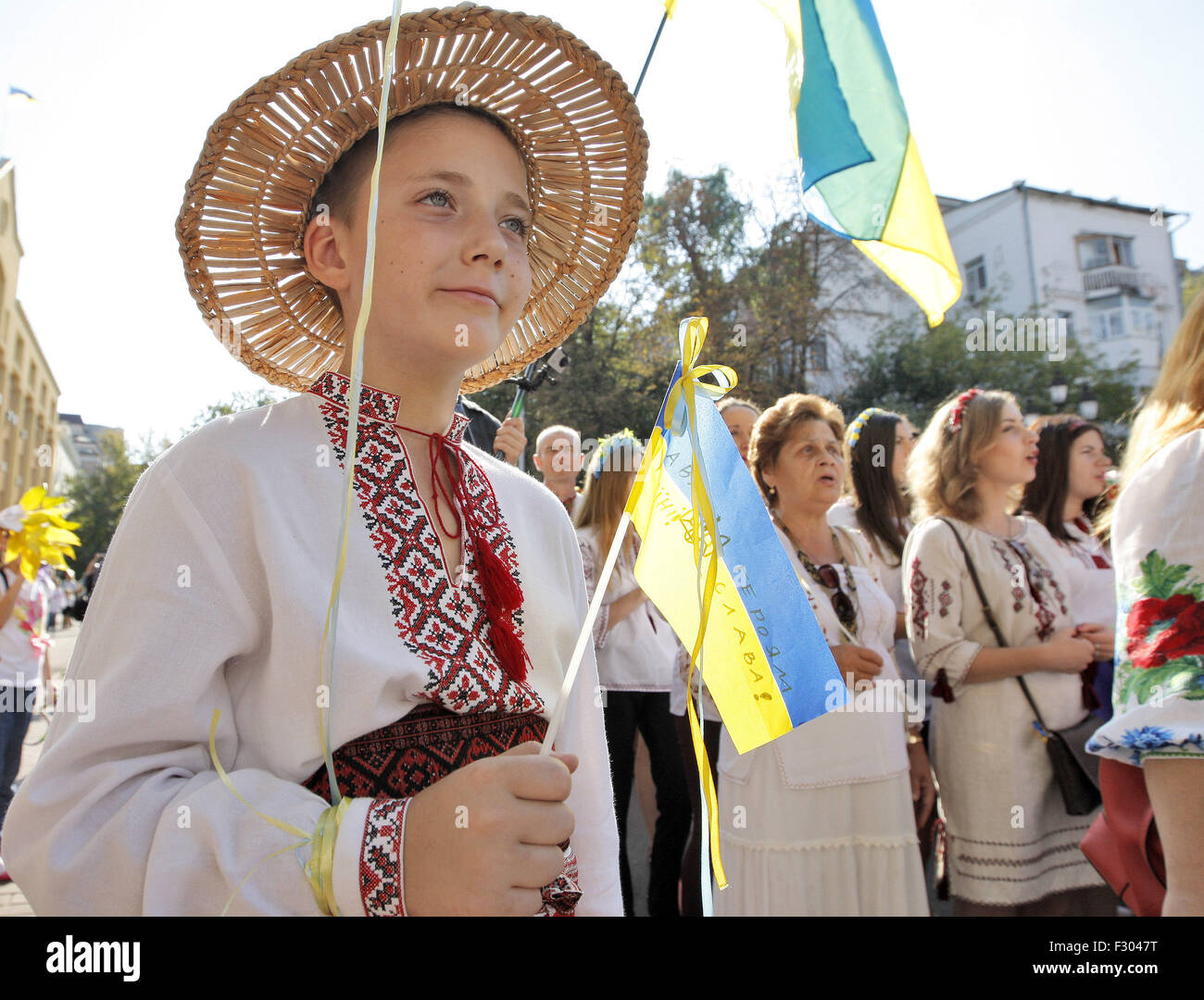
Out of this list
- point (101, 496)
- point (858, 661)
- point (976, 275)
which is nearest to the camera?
point (858, 661)

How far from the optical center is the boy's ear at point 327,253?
1521 mm

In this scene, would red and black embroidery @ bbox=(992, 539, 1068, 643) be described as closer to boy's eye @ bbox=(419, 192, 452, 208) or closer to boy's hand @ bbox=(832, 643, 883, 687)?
boy's hand @ bbox=(832, 643, 883, 687)

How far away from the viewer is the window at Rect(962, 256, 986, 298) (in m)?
37.6

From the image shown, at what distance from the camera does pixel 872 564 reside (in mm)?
3916

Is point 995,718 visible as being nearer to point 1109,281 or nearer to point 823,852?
point 823,852

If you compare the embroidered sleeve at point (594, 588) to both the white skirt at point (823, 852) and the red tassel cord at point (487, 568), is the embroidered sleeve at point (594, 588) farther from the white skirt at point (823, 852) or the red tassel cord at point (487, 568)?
the red tassel cord at point (487, 568)

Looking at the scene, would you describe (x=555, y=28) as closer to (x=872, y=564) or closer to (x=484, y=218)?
(x=484, y=218)

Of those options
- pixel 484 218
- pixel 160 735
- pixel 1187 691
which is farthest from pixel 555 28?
pixel 1187 691

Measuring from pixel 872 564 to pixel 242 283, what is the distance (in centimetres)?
299

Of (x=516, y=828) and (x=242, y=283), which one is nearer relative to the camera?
(x=516, y=828)

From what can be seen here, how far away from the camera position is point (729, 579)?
1.53 m

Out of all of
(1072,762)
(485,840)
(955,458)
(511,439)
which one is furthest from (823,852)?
(485,840)

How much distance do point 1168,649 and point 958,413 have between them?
8.77 ft

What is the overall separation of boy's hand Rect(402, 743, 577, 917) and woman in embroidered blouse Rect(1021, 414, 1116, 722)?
3.54 m
